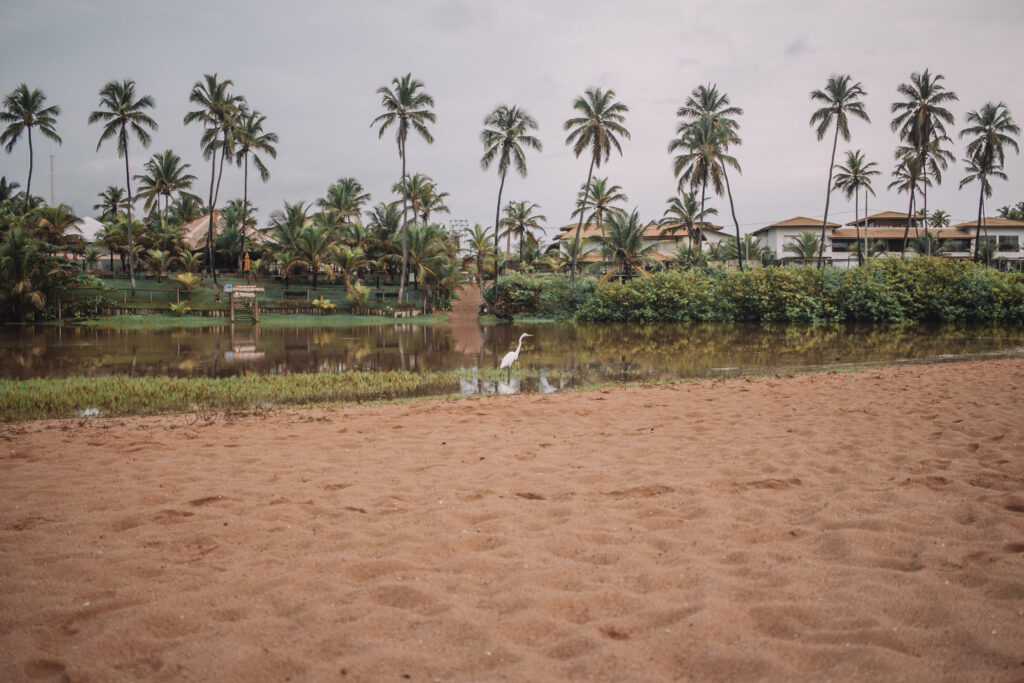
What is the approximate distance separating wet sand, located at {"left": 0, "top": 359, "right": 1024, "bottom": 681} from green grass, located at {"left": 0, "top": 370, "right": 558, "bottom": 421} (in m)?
3.27

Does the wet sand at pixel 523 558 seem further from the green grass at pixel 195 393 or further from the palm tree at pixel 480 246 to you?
the palm tree at pixel 480 246

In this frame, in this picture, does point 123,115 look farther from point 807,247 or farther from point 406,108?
point 807,247

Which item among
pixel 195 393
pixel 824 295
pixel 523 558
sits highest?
pixel 824 295

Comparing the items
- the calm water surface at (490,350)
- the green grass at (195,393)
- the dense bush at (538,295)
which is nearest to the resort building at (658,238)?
the dense bush at (538,295)

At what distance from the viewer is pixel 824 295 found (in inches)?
1391

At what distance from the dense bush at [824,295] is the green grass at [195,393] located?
26499mm

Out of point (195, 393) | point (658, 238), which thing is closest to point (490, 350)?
point (195, 393)

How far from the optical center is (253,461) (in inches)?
225

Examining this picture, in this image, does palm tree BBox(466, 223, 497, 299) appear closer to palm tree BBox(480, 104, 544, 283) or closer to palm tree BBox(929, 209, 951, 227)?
palm tree BBox(480, 104, 544, 283)

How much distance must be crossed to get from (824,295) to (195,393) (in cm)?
3447

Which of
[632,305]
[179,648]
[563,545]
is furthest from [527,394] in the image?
[632,305]

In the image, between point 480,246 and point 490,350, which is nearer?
point 490,350

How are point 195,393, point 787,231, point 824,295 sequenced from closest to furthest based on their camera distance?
point 195,393
point 824,295
point 787,231

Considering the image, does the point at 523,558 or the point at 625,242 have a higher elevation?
the point at 625,242
